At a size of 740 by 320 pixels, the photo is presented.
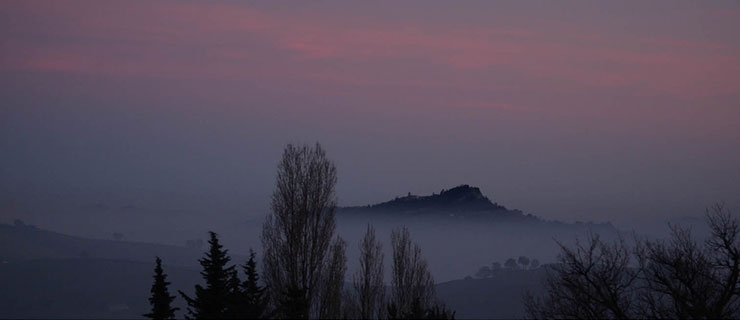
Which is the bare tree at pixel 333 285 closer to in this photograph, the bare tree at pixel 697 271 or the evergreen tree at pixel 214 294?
the evergreen tree at pixel 214 294

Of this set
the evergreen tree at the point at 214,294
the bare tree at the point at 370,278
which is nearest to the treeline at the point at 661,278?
the evergreen tree at the point at 214,294

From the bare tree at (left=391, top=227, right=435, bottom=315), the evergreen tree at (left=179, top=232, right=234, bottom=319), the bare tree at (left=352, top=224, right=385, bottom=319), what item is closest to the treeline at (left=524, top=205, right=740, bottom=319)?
the evergreen tree at (left=179, top=232, right=234, bottom=319)

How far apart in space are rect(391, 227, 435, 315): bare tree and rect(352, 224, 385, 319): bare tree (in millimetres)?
1242

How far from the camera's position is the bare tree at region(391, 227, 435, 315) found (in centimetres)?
4823

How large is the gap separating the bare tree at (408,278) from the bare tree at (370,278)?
124 centimetres

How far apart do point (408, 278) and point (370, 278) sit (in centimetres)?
361

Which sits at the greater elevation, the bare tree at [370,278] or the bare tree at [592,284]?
the bare tree at [370,278]

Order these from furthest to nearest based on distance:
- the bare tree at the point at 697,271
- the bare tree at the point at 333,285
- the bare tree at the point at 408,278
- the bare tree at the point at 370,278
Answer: the bare tree at the point at 408,278, the bare tree at the point at 370,278, the bare tree at the point at 333,285, the bare tree at the point at 697,271

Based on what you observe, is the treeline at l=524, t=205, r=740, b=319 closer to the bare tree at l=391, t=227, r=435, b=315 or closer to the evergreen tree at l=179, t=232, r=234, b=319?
the evergreen tree at l=179, t=232, r=234, b=319

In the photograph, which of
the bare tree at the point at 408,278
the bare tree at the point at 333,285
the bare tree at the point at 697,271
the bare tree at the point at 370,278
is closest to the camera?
the bare tree at the point at 697,271

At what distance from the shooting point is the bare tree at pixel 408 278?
48228 millimetres

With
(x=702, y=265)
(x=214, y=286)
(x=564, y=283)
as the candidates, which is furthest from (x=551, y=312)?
(x=214, y=286)

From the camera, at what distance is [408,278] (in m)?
49.3

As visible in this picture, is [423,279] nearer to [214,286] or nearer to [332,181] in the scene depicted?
[332,181]
